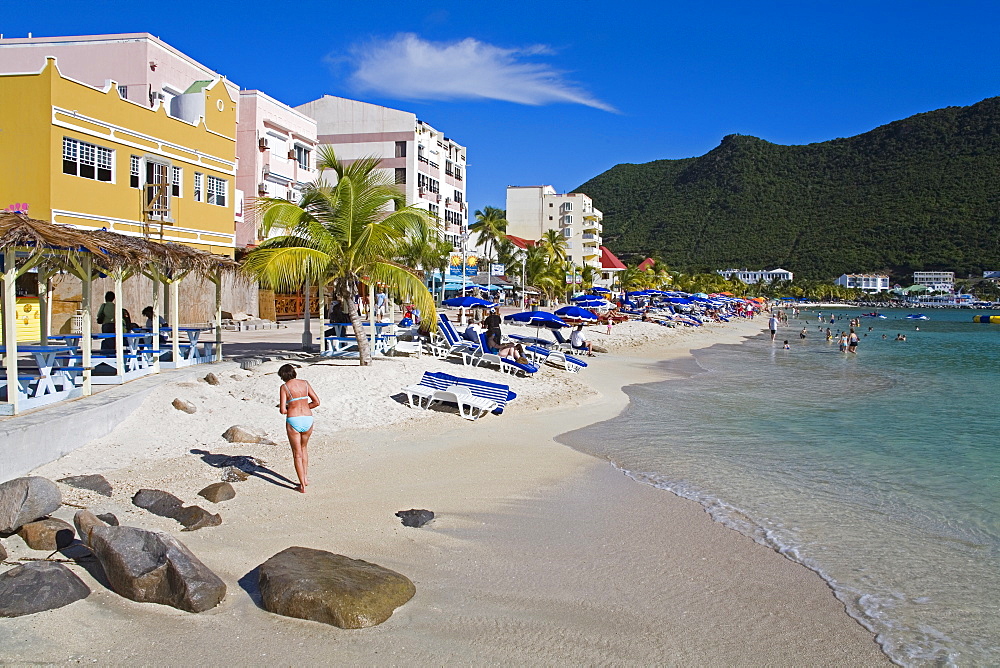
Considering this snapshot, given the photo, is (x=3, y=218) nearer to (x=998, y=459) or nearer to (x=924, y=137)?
(x=998, y=459)

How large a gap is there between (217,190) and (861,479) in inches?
935

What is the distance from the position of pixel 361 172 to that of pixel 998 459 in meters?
12.1

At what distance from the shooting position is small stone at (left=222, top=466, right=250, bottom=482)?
325 inches

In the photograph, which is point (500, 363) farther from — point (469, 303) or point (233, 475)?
point (233, 475)

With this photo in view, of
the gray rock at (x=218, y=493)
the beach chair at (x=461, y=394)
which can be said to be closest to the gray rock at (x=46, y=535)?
the gray rock at (x=218, y=493)

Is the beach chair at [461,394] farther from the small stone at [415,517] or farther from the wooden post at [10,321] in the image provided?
the wooden post at [10,321]

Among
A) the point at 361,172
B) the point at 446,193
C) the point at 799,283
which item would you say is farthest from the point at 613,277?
the point at 361,172

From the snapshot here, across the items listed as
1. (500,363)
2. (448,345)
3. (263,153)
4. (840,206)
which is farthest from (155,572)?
(840,206)

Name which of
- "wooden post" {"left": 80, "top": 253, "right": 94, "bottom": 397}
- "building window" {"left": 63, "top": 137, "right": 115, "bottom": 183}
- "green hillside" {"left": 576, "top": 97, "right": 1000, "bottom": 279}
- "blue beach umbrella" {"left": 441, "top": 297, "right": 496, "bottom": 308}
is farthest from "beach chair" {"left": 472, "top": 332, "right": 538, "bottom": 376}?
"green hillside" {"left": 576, "top": 97, "right": 1000, "bottom": 279}

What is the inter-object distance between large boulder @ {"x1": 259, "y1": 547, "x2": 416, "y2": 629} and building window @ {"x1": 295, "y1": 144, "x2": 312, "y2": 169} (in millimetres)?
34648

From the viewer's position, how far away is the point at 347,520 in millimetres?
7242

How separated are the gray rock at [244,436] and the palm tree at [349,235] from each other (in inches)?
167

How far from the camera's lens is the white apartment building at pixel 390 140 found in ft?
168

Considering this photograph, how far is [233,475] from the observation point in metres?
8.34
